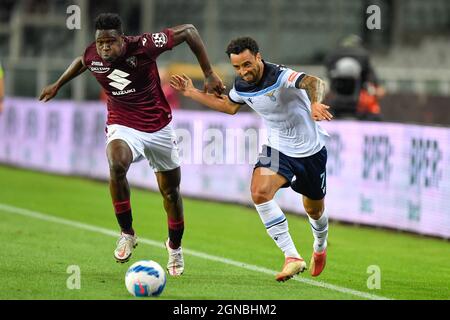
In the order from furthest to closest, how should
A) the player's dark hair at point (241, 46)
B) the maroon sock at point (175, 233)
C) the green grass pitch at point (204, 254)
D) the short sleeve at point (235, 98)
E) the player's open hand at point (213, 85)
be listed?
the maroon sock at point (175, 233) < the player's open hand at point (213, 85) < the short sleeve at point (235, 98) < the player's dark hair at point (241, 46) < the green grass pitch at point (204, 254)

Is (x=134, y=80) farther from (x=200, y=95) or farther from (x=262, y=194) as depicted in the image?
(x=262, y=194)

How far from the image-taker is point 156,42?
10289 mm

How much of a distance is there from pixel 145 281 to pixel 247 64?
1988 mm

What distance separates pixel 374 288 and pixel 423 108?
35.5ft

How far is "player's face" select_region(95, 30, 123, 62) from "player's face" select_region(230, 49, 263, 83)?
1.11m

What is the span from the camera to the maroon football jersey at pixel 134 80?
10.2 m

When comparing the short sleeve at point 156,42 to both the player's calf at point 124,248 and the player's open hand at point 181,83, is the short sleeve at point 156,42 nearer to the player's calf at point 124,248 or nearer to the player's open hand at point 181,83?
the player's open hand at point 181,83

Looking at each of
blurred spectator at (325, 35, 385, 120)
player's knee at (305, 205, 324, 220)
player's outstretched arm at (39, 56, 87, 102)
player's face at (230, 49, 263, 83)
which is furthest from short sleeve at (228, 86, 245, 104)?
blurred spectator at (325, 35, 385, 120)

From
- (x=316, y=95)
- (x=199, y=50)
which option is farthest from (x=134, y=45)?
(x=316, y=95)

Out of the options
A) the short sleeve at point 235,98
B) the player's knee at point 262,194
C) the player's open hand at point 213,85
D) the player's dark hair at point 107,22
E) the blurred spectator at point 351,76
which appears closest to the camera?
the player's knee at point 262,194

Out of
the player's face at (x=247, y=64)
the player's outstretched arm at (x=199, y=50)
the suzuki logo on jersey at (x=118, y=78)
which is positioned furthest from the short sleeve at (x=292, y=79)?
the suzuki logo on jersey at (x=118, y=78)

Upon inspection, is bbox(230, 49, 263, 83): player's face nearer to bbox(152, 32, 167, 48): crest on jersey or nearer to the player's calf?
bbox(152, 32, 167, 48): crest on jersey

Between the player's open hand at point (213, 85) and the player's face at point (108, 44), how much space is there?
0.81 meters

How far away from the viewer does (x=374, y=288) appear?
9609 millimetres
